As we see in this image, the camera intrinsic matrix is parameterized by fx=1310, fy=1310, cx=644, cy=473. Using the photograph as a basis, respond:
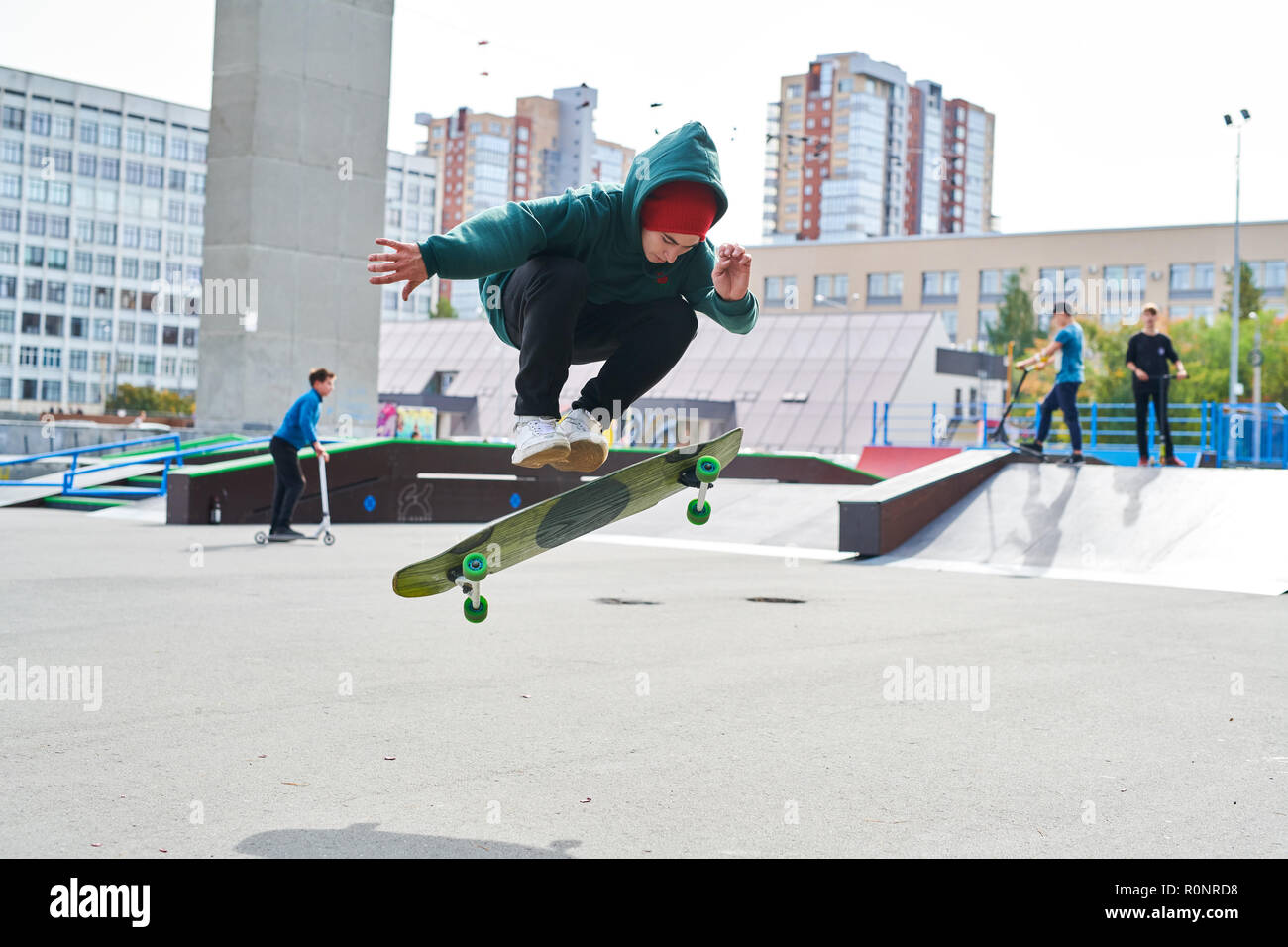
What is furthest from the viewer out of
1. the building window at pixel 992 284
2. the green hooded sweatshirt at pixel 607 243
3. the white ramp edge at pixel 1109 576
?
the building window at pixel 992 284

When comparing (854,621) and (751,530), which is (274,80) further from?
(854,621)

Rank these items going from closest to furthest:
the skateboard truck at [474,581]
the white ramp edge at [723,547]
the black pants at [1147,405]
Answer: the skateboard truck at [474,581], the black pants at [1147,405], the white ramp edge at [723,547]

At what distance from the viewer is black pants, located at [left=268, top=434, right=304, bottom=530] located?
16969mm

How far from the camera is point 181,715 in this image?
6316 mm

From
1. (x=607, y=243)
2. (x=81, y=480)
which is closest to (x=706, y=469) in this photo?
(x=607, y=243)

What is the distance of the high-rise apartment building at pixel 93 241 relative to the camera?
10600 cm

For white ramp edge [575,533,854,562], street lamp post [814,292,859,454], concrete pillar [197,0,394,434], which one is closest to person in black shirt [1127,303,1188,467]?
white ramp edge [575,533,854,562]

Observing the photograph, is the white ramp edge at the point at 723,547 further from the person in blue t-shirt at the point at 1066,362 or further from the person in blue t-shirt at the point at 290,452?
the person in blue t-shirt at the point at 290,452

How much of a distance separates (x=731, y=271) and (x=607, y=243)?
417 mm

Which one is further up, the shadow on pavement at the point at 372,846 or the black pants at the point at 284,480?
the black pants at the point at 284,480

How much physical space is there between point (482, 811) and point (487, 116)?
511 feet

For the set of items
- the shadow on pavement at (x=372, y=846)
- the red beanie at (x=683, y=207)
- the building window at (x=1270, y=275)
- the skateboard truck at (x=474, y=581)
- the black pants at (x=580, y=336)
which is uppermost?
the building window at (x=1270, y=275)

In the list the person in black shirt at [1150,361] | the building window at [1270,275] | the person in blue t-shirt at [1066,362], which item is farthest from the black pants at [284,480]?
the building window at [1270,275]

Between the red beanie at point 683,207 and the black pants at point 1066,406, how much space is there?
1405 centimetres
